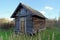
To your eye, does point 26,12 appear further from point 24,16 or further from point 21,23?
point 21,23

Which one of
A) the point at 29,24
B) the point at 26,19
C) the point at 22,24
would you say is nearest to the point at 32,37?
the point at 29,24

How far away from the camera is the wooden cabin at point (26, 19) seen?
1537 cm

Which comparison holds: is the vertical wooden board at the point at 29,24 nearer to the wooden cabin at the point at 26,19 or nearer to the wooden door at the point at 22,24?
the wooden cabin at the point at 26,19

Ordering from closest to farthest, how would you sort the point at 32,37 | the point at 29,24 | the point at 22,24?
1. the point at 32,37
2. the point at 29,24
3. the point at 22,24

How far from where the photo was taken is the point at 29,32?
50.6ft

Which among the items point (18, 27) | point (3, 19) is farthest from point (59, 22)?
point (18, 27)

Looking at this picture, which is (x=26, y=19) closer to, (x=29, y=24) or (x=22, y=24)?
(x=29, y=24)

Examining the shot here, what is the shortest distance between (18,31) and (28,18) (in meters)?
2.71

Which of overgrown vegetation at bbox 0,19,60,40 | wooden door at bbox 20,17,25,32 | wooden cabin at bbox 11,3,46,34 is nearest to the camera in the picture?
overgrown vegetation at bbox 0,19,60,40

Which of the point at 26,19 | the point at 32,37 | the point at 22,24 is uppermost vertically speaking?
the point at 26,19

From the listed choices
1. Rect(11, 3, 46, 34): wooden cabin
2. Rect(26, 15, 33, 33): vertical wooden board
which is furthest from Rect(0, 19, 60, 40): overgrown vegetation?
Rect(26, 15, 33, 33): vertical wooden board

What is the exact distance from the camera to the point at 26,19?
1609 centimetres

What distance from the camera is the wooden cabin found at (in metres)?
15.4

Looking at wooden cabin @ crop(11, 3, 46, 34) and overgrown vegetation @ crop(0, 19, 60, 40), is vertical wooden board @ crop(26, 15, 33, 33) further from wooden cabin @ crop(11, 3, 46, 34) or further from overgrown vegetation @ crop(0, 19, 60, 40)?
overgrown vegetation @ crop(0, 19, 60, 40)
